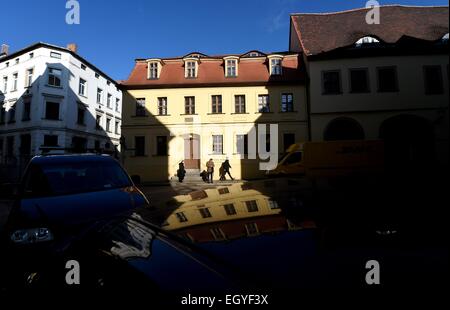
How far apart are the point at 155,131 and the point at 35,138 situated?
45.2 ft

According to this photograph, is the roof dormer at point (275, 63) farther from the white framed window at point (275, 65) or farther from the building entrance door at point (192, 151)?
the building entrance door at point (192, 151)

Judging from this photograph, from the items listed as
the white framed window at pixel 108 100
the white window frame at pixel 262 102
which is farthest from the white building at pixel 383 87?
the white framed window at pixel 108 100

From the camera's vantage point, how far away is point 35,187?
14.3ft

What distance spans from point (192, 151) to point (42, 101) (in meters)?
17.5

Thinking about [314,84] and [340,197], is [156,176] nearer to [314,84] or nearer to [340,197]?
[314,84]

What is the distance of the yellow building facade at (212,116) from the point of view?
2058 centimetres

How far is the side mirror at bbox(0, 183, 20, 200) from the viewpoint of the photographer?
431 cm

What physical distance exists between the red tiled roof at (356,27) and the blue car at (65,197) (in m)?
18.6

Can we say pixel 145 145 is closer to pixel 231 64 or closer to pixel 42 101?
pixel 231 64

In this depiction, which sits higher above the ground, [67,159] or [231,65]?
[231,65]

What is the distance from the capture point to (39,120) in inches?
1019

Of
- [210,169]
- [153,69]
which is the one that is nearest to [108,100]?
[153,69]

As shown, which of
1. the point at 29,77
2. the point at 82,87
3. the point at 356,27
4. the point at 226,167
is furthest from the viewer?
the point at 82,87

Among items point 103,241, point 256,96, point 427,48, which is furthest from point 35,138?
point 427,48
